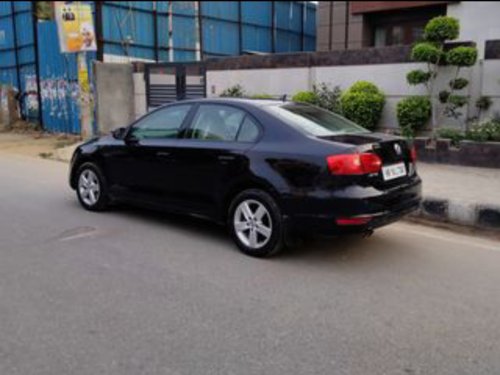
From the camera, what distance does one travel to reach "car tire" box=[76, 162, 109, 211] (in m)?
7.18

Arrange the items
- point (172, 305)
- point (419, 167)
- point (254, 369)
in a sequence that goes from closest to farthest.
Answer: point (254, 369) < point (172, 305) < point (419, 167)

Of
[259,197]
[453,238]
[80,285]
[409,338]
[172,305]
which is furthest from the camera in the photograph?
[453,238]

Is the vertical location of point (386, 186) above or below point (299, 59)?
below

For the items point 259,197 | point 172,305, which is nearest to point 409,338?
point 172,305

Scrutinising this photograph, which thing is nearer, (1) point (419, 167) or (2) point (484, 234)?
(2) point (484, 234)

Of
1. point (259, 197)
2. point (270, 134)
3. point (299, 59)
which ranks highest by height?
point (299, 59)

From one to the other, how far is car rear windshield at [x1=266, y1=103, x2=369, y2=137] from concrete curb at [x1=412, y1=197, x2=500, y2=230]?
1705 mm

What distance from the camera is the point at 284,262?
5.32 meters

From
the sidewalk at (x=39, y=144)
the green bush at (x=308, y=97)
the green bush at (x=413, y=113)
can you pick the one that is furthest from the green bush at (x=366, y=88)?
the sidewalk at (x=39, y=144)

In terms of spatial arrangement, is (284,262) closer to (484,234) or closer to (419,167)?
(484,234)

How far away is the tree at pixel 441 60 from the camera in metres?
9.38

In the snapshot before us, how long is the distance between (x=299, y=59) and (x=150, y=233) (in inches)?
276

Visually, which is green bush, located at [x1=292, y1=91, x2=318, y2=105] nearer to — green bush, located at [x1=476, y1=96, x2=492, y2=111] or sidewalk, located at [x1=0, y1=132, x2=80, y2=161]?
green bush, located at [x1=476, y1=96, x2=492, y2=111]

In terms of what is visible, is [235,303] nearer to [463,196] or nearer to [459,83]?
[463,196]
